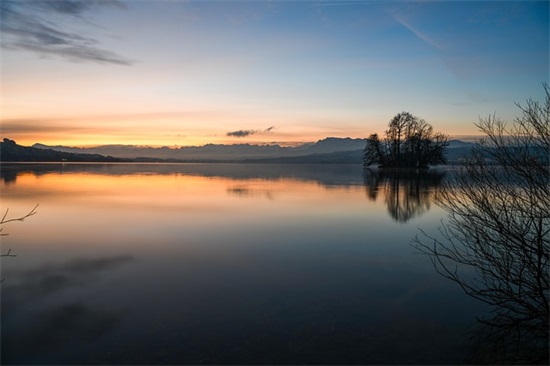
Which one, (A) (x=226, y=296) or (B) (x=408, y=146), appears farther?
(B) (x=408, y=146)

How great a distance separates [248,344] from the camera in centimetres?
584

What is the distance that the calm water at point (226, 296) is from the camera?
5.73m

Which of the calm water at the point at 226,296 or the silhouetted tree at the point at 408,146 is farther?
the silhouetted tree at the point at 408,146

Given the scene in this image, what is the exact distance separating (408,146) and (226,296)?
64184 millimetres

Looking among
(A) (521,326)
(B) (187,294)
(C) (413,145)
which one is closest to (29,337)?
(B) (187,294)

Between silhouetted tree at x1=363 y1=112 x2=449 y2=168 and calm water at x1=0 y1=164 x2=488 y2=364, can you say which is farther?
silhouetted tree at x1=363 y1=112 x2=449 y2=168

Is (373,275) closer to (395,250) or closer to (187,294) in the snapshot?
(395,250)

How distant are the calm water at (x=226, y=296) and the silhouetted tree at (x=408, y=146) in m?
52.7

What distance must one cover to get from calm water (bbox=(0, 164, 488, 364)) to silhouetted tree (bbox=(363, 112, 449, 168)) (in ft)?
173

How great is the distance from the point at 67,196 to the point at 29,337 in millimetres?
21336

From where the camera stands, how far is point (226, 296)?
773cm

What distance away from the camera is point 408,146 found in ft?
219

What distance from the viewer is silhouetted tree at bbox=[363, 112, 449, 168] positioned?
2520 inches

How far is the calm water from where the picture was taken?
225 inches
